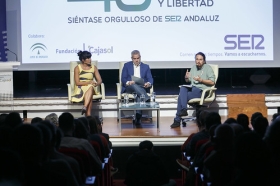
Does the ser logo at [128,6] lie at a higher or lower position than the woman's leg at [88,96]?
Answer: higher

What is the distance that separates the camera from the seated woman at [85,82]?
324 inches

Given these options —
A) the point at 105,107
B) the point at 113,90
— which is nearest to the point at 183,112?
the point at 105,107

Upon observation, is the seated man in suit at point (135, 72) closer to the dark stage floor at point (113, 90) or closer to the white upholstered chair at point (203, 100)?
the white upholstered chair at point (203, 100)

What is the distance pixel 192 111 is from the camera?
908 centimetres

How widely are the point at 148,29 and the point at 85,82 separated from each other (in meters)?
1.89

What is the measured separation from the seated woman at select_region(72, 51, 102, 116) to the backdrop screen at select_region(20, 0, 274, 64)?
130cm

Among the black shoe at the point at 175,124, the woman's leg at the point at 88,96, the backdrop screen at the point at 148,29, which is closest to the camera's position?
the black shoe at the point at 175,124

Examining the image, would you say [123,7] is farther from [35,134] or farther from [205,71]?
[35,134]

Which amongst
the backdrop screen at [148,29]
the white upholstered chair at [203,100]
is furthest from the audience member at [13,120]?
the backdrop screen at [148,29]

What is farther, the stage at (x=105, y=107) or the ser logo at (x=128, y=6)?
the ser logo at (x=128, y=6)

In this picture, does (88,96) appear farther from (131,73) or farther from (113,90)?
(113,90)

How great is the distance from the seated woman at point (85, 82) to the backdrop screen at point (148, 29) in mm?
1295

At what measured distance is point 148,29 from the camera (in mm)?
9695

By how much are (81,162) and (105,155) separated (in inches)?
47.8
